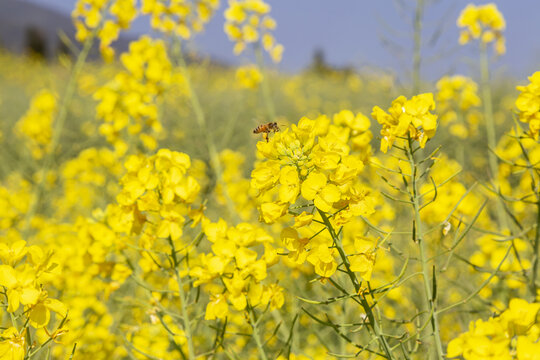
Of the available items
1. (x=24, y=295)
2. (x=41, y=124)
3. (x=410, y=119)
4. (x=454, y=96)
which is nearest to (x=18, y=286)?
(x=24, y=295)

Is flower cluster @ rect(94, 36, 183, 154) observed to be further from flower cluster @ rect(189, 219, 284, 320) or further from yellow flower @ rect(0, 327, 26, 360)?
yellow flower @ rect(0, 327, 26, 360)

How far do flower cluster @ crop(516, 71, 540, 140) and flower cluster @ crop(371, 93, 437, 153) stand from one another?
33 cm

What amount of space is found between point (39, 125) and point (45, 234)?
0.95 metres

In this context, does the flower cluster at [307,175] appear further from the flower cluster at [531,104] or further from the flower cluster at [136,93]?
the flower cluster at [136,93]

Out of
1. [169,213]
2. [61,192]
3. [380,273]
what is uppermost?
[169,213]

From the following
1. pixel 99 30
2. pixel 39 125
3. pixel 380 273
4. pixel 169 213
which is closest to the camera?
pixel 169 213

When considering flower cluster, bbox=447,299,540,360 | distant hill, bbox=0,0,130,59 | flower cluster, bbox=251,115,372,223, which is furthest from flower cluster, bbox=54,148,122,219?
distant hill, bbox=0,0,130,59

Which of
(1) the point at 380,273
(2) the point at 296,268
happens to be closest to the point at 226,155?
(1) the point at 380,273

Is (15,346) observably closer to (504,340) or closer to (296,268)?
(504,340)

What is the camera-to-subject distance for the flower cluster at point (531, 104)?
51.0 inches

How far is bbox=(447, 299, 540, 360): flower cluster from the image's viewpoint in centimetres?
91

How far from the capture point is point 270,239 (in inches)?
47.6

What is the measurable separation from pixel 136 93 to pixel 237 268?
5.92ft

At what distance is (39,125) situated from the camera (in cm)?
349
